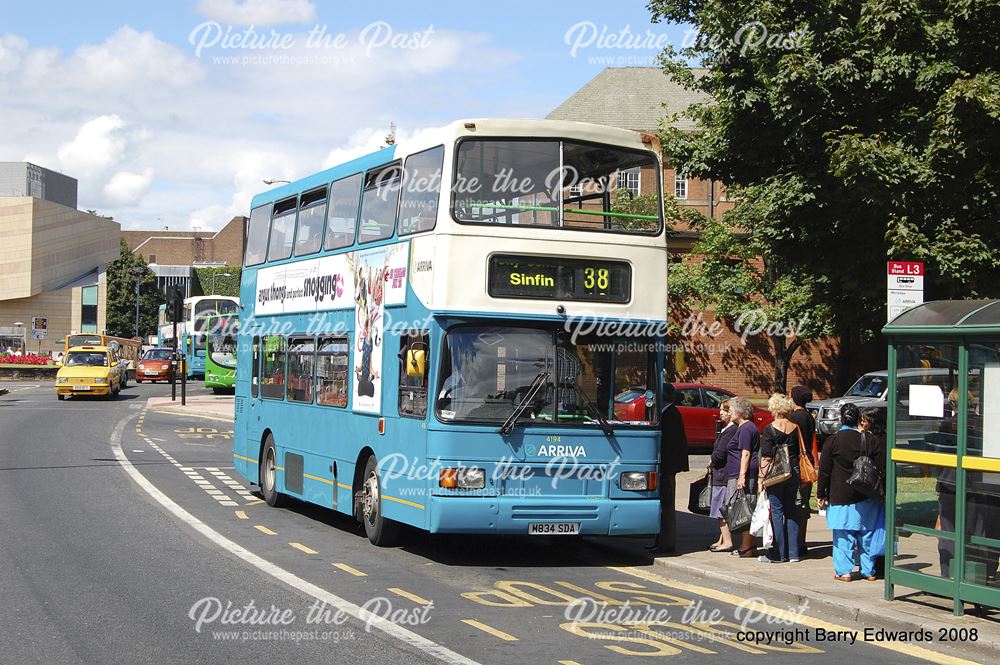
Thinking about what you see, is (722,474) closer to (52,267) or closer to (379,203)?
(379,203)

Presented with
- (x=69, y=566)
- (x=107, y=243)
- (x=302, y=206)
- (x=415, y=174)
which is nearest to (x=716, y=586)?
(x=415, y=174)

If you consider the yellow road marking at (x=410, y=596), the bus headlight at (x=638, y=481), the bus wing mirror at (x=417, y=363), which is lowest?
the yellow road marking at (x=410, y=596)

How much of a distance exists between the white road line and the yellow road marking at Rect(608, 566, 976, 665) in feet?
10.9

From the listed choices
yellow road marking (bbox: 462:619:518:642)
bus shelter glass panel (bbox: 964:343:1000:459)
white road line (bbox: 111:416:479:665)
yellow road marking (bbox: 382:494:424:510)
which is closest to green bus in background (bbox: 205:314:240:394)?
white road line (bbox: 111:416:479:665)

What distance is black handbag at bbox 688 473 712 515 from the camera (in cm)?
1362

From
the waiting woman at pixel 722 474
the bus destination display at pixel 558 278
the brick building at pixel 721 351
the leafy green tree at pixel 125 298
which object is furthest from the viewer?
the leafy green tree at pixel 125 298

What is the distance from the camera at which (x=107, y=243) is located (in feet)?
406

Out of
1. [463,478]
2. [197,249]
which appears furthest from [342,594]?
[197,249]

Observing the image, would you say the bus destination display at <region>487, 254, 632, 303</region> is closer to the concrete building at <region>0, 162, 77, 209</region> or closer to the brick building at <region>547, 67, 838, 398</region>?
the brick building at <region>547, 67, 838, 398</region>

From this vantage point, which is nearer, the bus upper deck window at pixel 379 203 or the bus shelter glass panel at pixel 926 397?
the bus shelter glass panel at pixel 926 397

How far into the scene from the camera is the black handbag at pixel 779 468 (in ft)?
40.6

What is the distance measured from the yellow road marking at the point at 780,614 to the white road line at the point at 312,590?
10.9 feet

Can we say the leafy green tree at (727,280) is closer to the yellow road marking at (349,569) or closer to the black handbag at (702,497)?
the black handbag at (702,497)

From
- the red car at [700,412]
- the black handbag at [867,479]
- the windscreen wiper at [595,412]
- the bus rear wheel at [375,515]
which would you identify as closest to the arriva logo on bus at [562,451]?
the windscreen wiper at [595,412]
